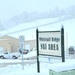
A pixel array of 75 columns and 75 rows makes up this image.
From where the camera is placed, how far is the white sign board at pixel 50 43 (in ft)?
10.2

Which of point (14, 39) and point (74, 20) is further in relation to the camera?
point (74, 20)

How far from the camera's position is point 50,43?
3170mm

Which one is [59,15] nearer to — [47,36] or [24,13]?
[24,13]

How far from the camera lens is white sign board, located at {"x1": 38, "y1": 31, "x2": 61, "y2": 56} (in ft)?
10.2

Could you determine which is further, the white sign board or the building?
the building

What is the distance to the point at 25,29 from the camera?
10.7 metres

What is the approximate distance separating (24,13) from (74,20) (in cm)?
318

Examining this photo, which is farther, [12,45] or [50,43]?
[12,45]

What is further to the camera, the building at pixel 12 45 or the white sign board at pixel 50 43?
the building at pixel 12 45

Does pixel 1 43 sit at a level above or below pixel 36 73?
above

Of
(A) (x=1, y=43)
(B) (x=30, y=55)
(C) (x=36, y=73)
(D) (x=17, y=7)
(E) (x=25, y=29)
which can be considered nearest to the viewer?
(C) (x=36, y=73)

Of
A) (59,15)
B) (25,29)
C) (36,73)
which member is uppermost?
(59,15)

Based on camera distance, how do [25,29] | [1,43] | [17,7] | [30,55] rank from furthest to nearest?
[17,7], [25,29], [1,43], [30,55]

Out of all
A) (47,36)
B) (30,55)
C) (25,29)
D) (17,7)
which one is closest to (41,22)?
(25,29)
